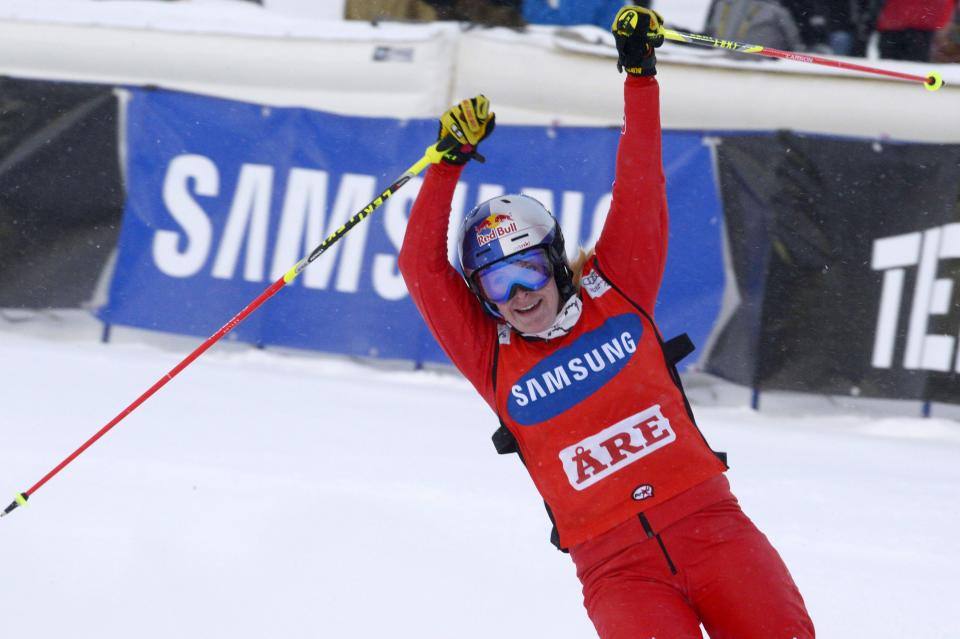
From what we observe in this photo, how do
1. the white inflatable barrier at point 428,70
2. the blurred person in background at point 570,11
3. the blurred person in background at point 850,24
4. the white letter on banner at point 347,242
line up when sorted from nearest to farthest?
the white inflatable barrier at point 428,70, the white letter on banner at point 347,242, the blurred person in background at point 850,24, the blurred person in background at point 570,11

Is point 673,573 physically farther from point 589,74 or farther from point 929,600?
point 589,74

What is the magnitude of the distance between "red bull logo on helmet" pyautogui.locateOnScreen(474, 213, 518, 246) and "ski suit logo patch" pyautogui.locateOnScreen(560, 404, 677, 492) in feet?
1.91

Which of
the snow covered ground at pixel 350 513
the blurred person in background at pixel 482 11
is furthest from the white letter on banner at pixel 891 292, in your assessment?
the blurred person in background at pixel 482 11

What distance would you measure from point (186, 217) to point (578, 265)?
4.10 metres

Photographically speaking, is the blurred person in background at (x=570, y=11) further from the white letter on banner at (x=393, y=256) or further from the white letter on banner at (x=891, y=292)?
the white letter on banner at (x=891, y=292)

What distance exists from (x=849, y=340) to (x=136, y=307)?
4034 millimetres

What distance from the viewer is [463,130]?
3.21 m

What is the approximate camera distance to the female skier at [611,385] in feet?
9.63

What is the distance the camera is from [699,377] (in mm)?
6516

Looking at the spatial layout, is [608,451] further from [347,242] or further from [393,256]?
[347,242]

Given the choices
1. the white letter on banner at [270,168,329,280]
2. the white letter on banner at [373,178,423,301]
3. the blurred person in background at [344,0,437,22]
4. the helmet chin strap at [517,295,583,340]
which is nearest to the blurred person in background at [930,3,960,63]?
the blurred person in background at [344,0,437,22]

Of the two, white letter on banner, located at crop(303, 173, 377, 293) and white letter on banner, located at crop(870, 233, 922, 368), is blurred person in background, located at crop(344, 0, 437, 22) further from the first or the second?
white letter on banner, located at crop(870, 233, 922, 368)

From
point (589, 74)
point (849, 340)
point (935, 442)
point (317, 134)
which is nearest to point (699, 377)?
point (849, 340)

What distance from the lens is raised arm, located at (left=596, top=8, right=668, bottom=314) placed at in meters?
3.14
